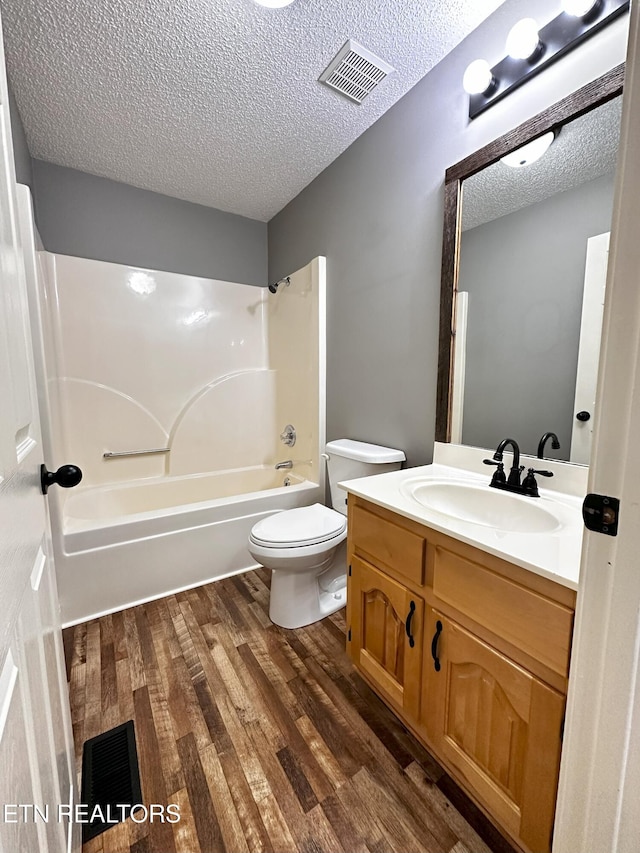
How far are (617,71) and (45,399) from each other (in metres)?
2.43

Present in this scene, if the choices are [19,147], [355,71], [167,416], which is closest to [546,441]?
[355,71]

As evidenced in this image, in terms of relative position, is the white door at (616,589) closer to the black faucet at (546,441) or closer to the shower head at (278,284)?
the black faucet at (546,441)

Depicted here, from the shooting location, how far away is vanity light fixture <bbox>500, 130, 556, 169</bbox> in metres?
1.15

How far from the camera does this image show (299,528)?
168 centimetres

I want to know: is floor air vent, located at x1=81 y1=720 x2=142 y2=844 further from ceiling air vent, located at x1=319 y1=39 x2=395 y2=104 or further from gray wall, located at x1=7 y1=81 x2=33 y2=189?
ceiling air vent, located at x1=319 y1=39 x2=395 y2=104

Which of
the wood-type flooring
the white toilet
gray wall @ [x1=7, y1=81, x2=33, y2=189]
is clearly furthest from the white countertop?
gray wall @ [x1=7, y1=81, x2=33, y2=189]

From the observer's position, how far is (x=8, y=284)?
23.0 inches

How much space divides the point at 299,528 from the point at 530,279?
1407 mm

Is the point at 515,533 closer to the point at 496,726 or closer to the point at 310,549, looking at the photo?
the point at 496,726

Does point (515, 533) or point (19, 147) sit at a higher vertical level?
point (19, 147)

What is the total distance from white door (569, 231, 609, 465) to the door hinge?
0.68 m

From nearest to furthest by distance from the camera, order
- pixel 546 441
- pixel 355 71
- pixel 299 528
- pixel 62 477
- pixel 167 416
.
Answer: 1. pixel 62 477
2. pixel 546 441
3. pixel 355 71
4. pixel 299 528
5. pixel 167 416

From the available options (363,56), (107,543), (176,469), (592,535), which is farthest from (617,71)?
(176,469)

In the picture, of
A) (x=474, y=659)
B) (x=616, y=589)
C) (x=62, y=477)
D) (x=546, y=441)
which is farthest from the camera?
(x=546, y=441)
